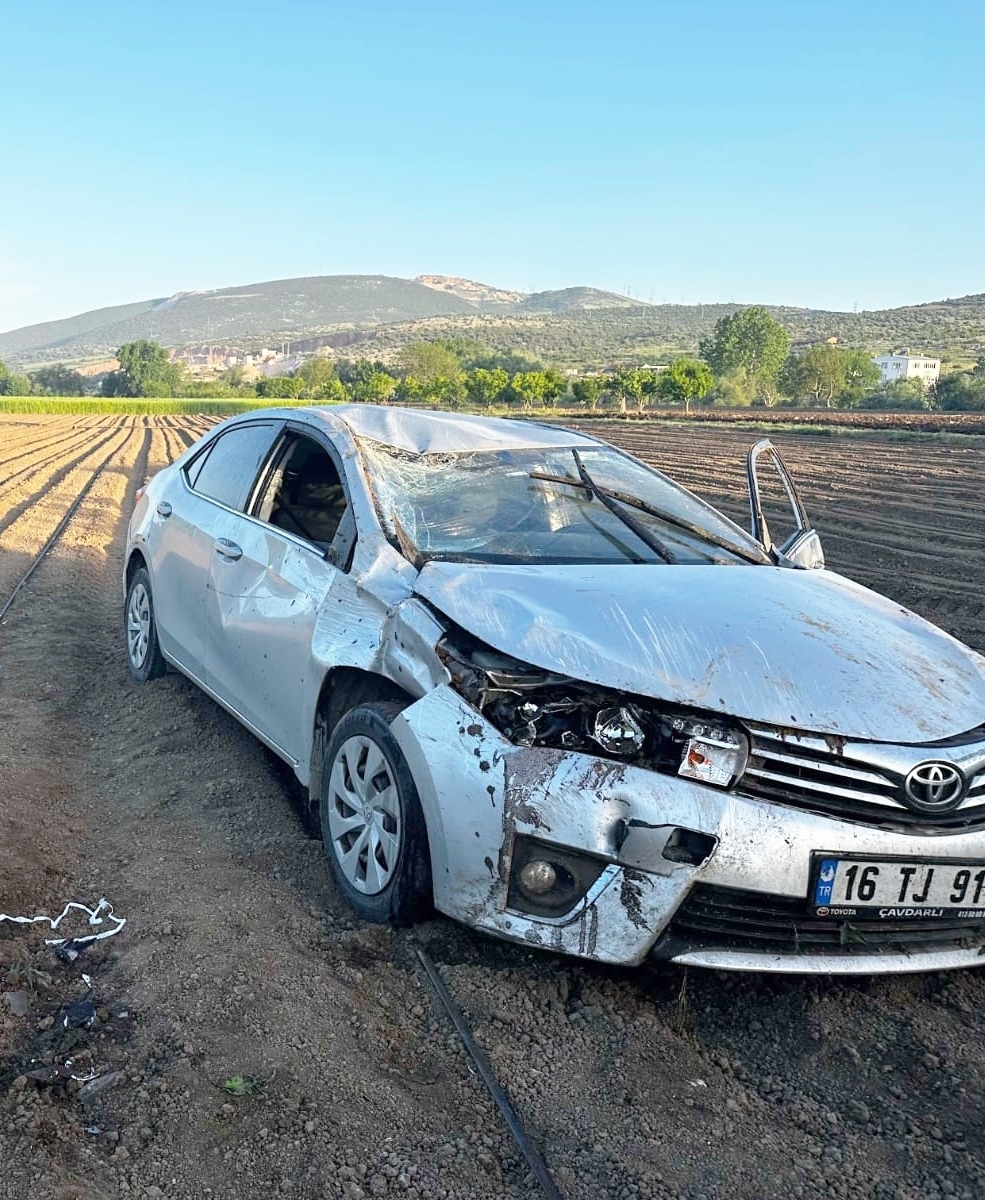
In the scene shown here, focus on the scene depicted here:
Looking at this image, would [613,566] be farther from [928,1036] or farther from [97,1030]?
[97,1030]

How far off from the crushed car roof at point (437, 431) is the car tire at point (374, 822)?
57.9 inches

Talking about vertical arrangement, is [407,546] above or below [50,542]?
above

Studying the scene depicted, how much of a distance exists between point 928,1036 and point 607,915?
102cm

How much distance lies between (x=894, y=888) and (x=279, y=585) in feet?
8.02

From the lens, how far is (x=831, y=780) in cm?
290

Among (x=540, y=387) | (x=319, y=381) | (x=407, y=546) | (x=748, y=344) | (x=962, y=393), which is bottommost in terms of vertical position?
(x=962, y=393)

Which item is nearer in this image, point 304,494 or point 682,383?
point 304,494

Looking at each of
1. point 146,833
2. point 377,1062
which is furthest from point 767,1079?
point 146,833

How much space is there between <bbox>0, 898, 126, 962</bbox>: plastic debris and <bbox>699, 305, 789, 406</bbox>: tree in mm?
142354

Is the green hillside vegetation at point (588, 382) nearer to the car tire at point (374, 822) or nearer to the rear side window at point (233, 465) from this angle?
the rear side window at point (233, 465)

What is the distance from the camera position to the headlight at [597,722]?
9.49 ft

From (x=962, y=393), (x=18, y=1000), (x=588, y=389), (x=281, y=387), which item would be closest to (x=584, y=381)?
(x=588, y=389)

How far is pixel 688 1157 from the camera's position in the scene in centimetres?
246

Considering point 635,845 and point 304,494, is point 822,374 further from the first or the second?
point 635,845
